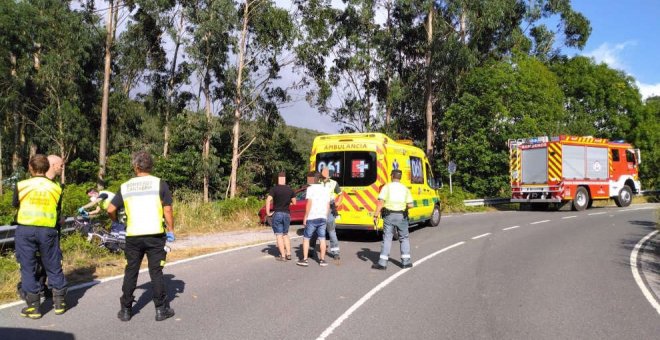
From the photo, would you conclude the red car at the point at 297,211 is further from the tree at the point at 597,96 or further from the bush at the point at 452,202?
the tree at the point at 597,96

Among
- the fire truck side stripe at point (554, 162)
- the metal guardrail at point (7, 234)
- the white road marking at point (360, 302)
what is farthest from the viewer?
the fire truck side stripe at point (554, 162)

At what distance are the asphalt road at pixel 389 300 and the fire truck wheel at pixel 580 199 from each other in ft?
41.8

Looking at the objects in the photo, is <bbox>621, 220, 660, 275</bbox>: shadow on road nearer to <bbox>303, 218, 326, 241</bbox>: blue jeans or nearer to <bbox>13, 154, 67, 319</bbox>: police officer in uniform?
<bbox>303, 218, 326, 241</bbox>: blue jeans

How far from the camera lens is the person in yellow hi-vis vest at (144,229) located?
566cm

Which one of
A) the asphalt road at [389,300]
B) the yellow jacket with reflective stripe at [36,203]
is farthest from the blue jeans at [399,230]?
the yellow jacket with reflective stripe at [36,203]

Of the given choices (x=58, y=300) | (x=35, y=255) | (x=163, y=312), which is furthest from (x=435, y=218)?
(x=35, y=255)

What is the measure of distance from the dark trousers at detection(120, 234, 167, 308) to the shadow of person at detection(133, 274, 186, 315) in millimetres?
401

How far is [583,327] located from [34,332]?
5707 millimetres

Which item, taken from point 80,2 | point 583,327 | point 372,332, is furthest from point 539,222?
point 80,2

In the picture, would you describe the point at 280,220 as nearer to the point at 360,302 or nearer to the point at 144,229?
the point at 360,302

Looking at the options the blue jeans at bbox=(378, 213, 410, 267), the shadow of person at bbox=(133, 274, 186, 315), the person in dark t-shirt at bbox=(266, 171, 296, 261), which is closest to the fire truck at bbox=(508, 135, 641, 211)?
the blue jeans at bbox=(378, 213, 410, 267)

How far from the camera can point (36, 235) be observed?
579cm

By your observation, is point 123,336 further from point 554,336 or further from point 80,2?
point 80,2

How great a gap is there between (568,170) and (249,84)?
1782cm
